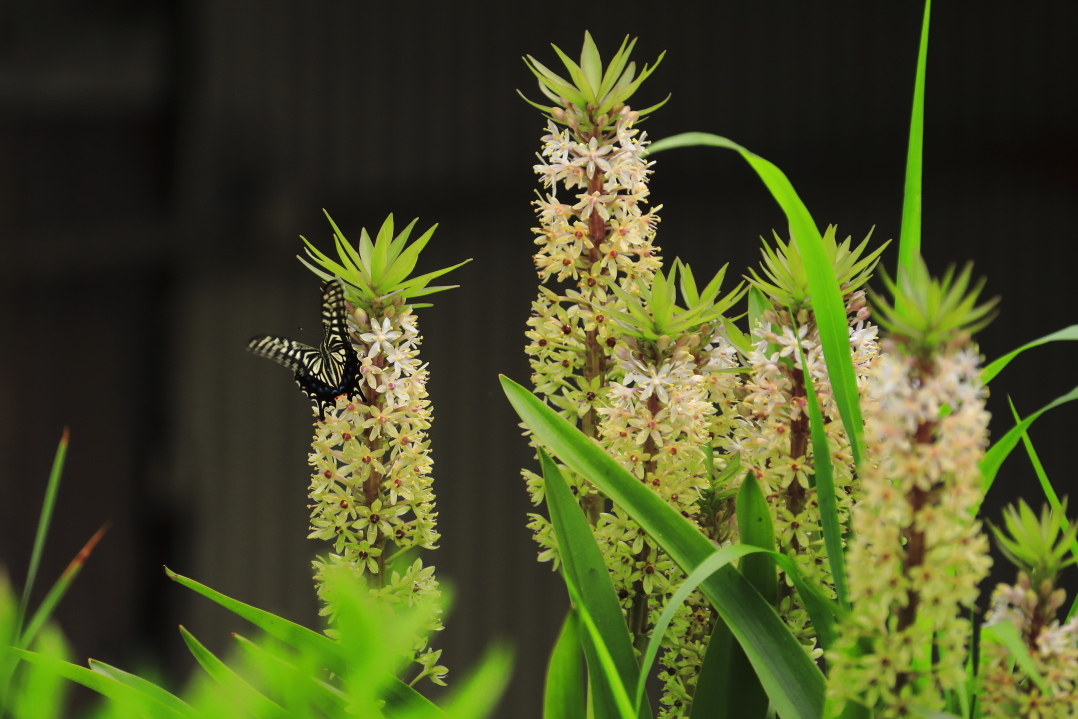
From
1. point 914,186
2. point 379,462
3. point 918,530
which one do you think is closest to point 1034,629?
point 918,530

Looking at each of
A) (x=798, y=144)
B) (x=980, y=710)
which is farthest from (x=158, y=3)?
(x=980, y=710)

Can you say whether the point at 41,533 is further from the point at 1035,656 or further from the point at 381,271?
the point at 1035,656

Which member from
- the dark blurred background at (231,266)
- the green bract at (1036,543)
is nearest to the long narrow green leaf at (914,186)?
the green bract at (1036,543)

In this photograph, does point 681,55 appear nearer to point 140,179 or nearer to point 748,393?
point 140,179

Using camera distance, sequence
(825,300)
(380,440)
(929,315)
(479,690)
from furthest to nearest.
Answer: (380,440) < (825,300) < (929,315) < (479,690)

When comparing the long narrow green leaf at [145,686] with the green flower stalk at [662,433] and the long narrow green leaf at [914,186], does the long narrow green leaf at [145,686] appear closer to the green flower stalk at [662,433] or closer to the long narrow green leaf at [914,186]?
the green flower stalk at [662,433]

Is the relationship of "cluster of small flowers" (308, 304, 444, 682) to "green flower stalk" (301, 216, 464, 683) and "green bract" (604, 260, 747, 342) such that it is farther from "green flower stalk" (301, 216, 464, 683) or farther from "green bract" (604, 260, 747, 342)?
"green bract" (604, 260, 747, 342)

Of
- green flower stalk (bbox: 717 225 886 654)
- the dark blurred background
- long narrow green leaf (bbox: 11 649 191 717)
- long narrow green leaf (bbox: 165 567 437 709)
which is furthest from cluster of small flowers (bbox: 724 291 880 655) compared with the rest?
the dark blurred background
